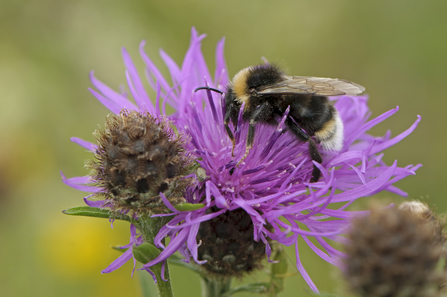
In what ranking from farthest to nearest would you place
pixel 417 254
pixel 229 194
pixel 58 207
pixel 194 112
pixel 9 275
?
1. pixel 58 207
2. pixel 9 275
3. pixel 194 112
4. pixel 229 194
5. pixel 417 254

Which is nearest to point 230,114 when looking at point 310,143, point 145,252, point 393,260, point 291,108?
point 291,108

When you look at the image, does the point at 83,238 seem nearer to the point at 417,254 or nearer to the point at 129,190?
the point at 129,190

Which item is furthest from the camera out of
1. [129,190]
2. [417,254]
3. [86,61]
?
[86,61]

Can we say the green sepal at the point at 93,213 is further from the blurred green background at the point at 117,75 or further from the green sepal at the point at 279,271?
the blurred green background at the point at 117,75

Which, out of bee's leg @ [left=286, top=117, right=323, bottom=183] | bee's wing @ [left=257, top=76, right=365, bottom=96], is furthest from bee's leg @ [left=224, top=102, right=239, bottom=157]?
bee's leg @ [left=286, top=117, right=323, bottom=183]

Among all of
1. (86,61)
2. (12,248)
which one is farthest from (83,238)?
(86,61)

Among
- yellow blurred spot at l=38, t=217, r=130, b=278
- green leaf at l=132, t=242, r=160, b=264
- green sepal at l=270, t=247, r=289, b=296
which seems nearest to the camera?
green leaf at l=132, t=242, r=160, b=264

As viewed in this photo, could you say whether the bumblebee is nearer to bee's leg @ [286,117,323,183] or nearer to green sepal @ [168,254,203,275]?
bee's leg @ [286,117,323,183]

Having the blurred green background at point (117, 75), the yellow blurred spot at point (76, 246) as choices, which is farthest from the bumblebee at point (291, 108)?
the yellow blurred spot at point (76, 246)
